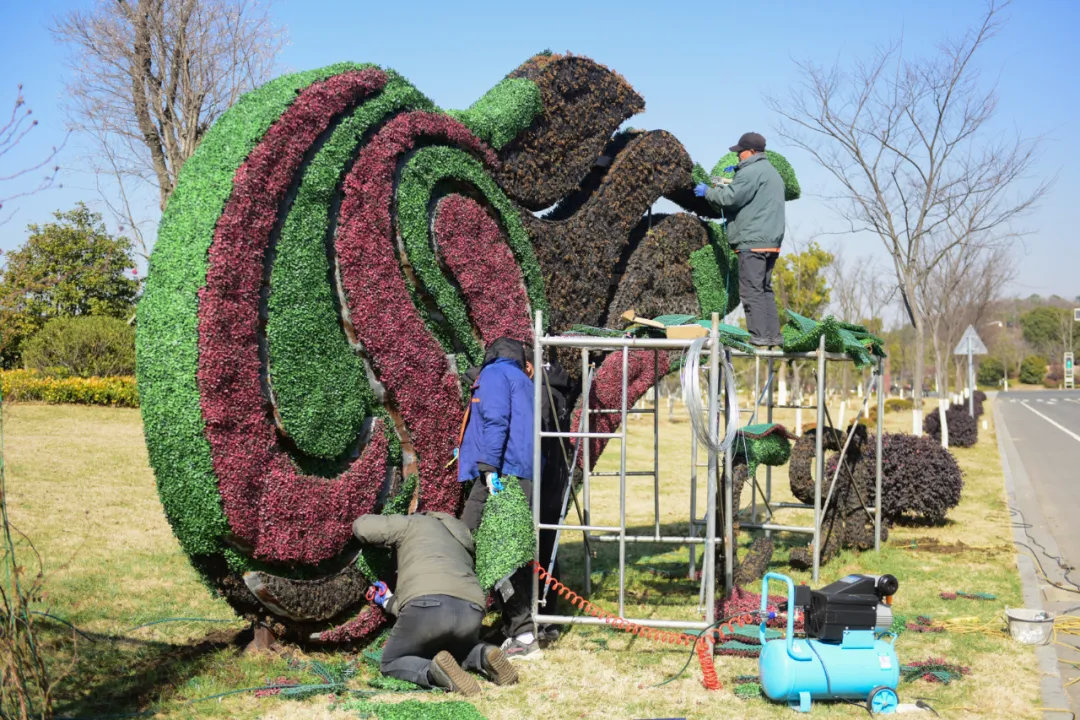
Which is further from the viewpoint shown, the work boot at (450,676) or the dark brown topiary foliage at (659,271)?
the dark brown topiary foliage at (659,271)

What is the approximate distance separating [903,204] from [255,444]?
14782 mm

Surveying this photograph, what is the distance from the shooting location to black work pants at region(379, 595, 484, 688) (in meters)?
6.09

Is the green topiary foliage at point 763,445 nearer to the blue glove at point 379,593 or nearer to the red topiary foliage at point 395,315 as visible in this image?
the red topiary foliage at point 395,315

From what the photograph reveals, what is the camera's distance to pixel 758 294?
9109mm

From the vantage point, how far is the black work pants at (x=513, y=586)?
6.97 metres

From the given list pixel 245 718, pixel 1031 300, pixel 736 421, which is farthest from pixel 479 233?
pixel 1031 300

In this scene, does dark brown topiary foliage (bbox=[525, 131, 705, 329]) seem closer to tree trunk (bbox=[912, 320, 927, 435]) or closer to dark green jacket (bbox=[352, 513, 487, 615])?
dark green jacket (bbox=[352, 513, 487, 615])

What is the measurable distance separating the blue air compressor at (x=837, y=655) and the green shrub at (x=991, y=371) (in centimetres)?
8559

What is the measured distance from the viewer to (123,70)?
18094 millimetres

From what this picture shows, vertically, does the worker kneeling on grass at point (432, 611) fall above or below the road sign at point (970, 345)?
below

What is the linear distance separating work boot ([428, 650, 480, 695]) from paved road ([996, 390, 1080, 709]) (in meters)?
3.84

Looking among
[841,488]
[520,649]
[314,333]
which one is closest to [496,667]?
[520,649]

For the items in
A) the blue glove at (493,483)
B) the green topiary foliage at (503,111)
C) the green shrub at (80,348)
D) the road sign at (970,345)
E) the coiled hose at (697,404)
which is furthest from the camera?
the road sign at (970,345)

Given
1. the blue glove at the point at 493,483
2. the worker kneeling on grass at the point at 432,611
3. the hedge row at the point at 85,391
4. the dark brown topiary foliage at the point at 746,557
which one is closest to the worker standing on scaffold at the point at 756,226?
the dark brown topiary foliage at the point at 746,557
